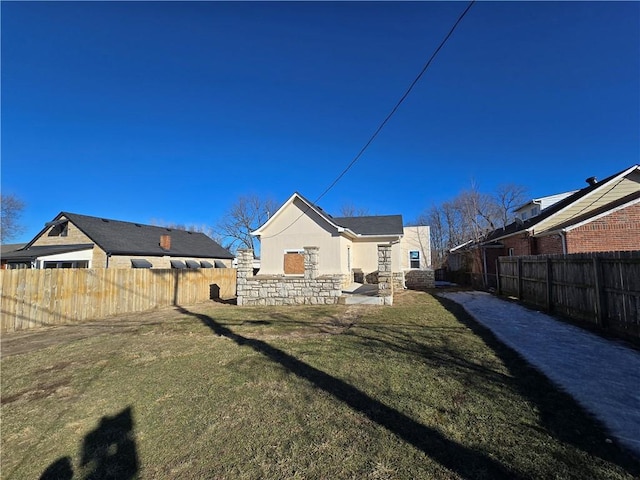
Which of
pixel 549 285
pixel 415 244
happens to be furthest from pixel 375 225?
pixel 549 285

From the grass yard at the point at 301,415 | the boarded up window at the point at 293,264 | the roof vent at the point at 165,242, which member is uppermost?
the roof vent at the point at 165,242

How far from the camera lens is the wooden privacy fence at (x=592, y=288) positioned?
18.9 feet

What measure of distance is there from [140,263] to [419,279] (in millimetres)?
19542

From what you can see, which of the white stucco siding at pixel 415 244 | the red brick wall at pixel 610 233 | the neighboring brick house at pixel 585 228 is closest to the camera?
the red brick wall at pixel 610 233

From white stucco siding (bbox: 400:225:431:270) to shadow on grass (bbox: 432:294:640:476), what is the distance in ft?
57.4

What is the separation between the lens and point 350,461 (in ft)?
8.64

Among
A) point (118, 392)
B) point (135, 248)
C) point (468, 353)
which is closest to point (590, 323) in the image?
point (468, 353)

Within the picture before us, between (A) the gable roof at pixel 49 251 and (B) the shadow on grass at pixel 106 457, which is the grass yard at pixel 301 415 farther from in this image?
(A) the gable roof at pixel 49 251

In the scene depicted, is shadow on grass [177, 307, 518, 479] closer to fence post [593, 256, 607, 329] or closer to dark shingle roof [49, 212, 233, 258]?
fence post [593, 256, 607, 329]

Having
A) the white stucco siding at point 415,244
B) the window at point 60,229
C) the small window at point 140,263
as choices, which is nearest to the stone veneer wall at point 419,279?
the white stucco siding at point 415,244

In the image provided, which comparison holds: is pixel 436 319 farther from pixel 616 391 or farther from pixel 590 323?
pixel 616 391

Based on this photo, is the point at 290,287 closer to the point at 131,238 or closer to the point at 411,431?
the point at 411,431

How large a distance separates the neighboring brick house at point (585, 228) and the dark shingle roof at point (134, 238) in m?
22.9

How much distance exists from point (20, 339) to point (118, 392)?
6.81 meters
